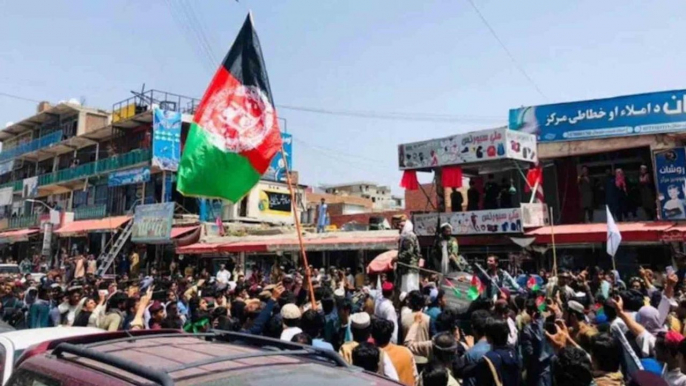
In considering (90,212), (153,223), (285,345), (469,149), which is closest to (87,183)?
(90,212)

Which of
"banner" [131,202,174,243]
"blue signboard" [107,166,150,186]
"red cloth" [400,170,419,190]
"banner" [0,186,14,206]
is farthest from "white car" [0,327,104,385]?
"banner" [0,186,14,206]

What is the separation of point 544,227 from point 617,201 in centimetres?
234

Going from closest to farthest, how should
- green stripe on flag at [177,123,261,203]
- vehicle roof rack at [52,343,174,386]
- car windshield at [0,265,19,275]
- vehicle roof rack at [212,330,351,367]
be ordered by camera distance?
vehicle roof rack at [52,343,174,386], vehicle roof rack at [212,330,351,367], green stripe on flag at [177,123,261,203], car windshield at [0,265,19,275]

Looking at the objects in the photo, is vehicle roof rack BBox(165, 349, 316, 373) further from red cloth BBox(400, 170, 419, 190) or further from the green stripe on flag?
red cloth BBox(400, 170, 419, 190)

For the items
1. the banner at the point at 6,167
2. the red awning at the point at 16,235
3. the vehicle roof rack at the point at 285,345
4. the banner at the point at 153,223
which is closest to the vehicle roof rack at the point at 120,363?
the vehicle roof rack at the point at 285,345

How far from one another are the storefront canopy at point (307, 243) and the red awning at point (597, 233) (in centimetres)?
476

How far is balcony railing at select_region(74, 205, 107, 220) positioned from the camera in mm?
34031

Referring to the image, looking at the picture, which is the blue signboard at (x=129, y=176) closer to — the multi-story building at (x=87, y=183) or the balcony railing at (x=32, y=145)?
the multi-story building at (x=87, y=183)

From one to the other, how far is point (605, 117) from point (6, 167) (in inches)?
1847

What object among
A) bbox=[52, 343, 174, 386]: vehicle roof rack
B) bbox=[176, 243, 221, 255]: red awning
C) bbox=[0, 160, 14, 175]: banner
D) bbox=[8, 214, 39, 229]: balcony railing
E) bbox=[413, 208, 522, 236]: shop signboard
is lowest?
bbox=[52, 343, 174, 386]: vehicle roof rack

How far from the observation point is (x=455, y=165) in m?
18.7

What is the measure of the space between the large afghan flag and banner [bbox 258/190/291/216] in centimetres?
2309

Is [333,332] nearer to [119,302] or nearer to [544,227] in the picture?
[119,302]

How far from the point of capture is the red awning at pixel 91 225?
30.9 m
